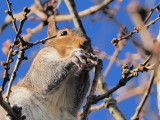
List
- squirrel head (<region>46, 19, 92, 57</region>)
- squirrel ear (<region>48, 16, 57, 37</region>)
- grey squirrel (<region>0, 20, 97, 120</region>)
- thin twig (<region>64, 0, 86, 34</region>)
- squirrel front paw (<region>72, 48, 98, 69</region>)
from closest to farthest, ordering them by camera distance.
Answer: squirrel front paw (<region>72, 48, 98, 69</region>)
grey squirrel (<region>0, 20, 97, 120</region>)
thin twig (<region>64, 0, 86, 34</region>)
squirrel head (<region>46, 19, 92, 57</region>)
squirrel ear (<region>48, 16, 57, 37</region>)

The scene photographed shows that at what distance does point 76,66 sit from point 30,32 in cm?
126

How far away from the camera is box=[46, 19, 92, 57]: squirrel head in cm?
437

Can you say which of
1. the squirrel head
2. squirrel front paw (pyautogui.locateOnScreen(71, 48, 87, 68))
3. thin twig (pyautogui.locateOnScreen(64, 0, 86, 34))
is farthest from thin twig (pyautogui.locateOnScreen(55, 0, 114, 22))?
squirrel front paw (pyautogui.locateOnScreen(71, 48, 87, 68))

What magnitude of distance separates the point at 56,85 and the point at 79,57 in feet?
1.41

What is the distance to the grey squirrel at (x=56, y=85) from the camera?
4023 millimetres

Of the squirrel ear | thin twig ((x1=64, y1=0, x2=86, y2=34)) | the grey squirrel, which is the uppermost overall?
the squirrel ear

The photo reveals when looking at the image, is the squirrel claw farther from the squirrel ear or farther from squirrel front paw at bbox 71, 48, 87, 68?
the squirrel ear

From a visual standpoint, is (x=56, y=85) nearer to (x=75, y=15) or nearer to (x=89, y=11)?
(x=75, y=15)

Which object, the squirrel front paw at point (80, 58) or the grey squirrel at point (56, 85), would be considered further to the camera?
the grey squirrel at point (56, 85)

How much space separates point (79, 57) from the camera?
3904mm

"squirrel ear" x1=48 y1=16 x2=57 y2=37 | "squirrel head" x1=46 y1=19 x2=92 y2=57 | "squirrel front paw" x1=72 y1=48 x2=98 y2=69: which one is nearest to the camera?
"squirrel front paw" x1=72 y1=48 x2=98 y2=69

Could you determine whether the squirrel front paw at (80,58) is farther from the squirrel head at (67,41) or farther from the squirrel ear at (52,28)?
the squirrel ear at (52,28)

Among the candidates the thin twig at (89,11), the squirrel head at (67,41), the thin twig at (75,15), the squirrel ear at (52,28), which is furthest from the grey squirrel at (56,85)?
the squirrel ear at (52,28)

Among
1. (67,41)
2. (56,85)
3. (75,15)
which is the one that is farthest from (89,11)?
(56,85)
